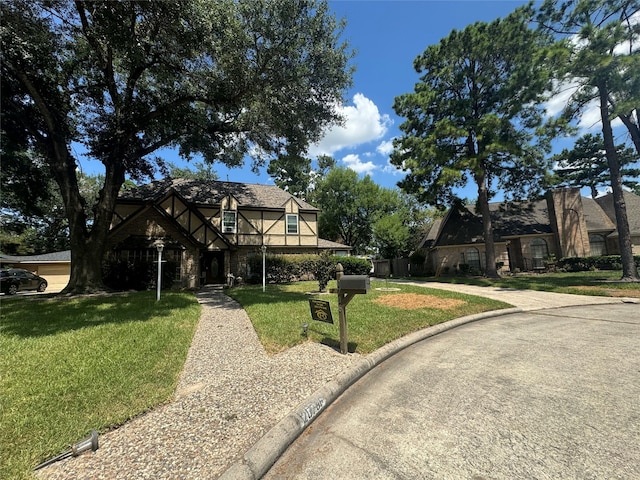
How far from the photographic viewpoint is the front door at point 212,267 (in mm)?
21127

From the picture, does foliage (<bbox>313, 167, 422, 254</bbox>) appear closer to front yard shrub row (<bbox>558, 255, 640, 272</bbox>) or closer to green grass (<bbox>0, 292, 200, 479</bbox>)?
front yard shrub row (<bbox>558, 255, 640, 272</bbox>)

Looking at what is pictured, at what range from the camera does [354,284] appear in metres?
5.03

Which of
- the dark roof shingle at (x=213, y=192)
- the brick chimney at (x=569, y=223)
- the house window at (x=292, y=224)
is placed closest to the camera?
the dark roof shingle at (x=213, y=192)

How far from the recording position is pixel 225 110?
44.1ft

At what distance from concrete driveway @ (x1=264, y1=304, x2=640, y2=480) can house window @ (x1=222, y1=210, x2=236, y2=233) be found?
17903 mm

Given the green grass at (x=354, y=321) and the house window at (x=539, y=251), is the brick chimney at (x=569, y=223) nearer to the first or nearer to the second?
the house window at (x=539, y=251)

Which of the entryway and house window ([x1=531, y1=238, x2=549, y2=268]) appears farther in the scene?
house window ([x1=531, y1=238, x2=549, y2=268])

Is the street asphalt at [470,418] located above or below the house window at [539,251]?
below

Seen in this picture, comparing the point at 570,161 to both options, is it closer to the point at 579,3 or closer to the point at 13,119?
the point at 579,3

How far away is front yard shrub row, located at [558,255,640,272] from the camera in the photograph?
71.7ft

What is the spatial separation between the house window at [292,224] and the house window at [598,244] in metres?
25.6

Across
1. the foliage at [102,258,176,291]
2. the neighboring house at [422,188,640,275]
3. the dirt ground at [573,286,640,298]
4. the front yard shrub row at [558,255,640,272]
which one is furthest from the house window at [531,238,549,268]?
the foliage at [102,258,176,291]

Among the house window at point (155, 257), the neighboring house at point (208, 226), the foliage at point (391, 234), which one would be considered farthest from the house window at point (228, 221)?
the foliage at point (391, 234)

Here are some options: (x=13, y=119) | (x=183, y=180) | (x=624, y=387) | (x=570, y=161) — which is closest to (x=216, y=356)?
(x=624, y=387)
